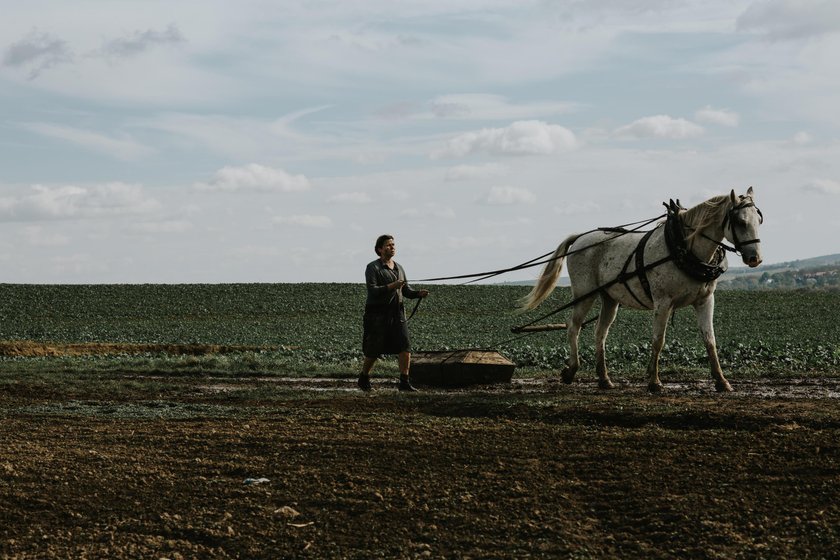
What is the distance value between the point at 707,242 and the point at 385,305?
14.1ft

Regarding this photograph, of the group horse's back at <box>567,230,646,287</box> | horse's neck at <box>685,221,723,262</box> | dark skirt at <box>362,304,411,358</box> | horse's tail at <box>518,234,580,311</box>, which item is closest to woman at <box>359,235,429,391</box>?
dark skirt at <box>362,304,411,358</box>

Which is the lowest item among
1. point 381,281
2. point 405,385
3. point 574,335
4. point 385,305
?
point 405,385

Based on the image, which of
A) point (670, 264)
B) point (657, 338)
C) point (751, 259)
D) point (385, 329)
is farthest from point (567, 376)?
point (751, 259)

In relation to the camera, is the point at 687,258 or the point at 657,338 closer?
the point at 687,258

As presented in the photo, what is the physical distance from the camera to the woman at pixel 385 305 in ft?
45.8

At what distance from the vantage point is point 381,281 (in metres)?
14.0

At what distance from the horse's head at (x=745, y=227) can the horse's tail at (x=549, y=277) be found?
336 cm

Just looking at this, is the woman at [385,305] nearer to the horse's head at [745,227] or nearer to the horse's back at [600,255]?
the horse's back at [600,255]

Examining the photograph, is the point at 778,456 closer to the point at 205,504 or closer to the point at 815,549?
the point at 815,549

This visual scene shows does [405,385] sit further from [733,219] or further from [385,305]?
[733,219]

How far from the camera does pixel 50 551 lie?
654 cm

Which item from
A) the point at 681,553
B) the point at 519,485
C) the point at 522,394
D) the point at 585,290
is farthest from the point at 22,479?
the point at 585,290

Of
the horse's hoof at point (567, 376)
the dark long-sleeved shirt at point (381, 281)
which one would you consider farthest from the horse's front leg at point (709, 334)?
the dark long-sleeved shirt at point (381, 281)

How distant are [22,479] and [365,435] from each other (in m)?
3.18
